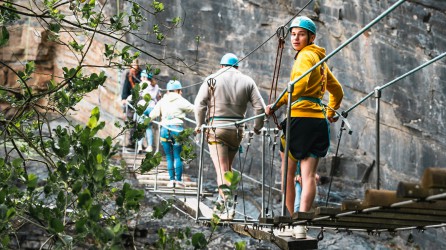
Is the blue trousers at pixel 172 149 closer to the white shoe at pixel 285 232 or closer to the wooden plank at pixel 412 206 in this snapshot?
the white shoe at pixel 285 232

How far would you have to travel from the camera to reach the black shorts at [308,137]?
745 cm

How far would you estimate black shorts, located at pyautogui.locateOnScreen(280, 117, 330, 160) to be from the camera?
7.45 m

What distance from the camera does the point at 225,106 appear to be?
966cm

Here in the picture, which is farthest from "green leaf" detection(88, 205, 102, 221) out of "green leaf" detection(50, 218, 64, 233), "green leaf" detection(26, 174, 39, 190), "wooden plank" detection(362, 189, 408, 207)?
"wooden plank" detection(362, 189, 408, 207)

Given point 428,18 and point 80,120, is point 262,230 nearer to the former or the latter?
point 428,18

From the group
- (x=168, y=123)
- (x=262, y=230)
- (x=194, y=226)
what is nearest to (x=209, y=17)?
(x=194, y=226)

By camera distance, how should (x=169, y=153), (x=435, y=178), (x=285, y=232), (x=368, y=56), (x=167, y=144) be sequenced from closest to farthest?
(x=435, y=178) < (x=285, y=232) < (x=167, y=144) < (x=169, y=153) < (x=368, y=56)

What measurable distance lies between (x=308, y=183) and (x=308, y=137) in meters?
0.35

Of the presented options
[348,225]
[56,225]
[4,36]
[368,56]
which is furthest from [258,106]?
[368,56]

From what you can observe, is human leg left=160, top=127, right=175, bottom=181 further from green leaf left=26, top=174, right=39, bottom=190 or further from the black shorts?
green leaf left=26, top=174, right=39, bottom=190

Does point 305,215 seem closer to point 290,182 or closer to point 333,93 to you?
point 290,182

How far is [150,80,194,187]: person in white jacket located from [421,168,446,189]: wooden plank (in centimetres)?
765

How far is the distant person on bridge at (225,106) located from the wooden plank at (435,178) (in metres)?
4.82

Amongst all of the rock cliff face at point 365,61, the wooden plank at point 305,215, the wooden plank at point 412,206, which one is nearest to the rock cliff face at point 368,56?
the rock cliff face at point 365,61
